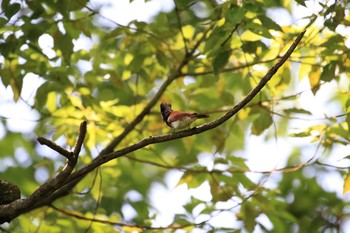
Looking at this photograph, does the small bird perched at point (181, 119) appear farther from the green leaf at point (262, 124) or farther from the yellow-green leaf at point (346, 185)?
the yellow-green leaf at point (346, 185)

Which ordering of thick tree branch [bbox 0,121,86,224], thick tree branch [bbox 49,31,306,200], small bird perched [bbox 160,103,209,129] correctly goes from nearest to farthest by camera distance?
1. thick tree branch [bbox 49,31,306,200]
2. thick tree branch [bbox 0,121,86,224]
3. small bird perched [bbox 160,103,209,129]

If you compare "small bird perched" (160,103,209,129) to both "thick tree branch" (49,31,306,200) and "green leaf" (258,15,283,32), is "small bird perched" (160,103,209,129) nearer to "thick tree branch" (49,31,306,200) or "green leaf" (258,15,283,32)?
"thick tree branch" (49,31,306,200)

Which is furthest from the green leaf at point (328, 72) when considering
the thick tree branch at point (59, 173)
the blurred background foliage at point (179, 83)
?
the thick tree branch at point (59, 173)

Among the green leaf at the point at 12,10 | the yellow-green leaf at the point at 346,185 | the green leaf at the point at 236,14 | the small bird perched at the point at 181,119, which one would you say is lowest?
the small bird perched at the point at 181,119

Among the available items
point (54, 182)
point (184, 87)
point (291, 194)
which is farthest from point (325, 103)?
point (54, 182)

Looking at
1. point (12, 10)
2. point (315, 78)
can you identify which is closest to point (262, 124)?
point (315, 78)

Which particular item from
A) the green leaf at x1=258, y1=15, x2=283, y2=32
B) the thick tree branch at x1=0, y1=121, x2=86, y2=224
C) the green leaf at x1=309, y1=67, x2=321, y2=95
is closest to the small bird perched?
the thick tree branch at x1=0, y1=121, x2=86, y2=224

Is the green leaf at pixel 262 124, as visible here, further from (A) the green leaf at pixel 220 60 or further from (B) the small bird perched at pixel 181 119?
(B) the small bird perched at pixel 181 119

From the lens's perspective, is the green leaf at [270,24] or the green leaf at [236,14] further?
the green leaf at [270,24]

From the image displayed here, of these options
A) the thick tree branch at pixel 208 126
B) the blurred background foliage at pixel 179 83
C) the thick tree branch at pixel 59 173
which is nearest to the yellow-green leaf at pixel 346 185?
the blurred background foliage at pixel 179 83

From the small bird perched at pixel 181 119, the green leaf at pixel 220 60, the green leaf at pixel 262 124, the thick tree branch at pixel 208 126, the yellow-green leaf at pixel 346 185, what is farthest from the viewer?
the green leaf at pixel 262 124

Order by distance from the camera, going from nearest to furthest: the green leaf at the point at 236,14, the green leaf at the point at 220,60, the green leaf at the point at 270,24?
the green leaf at the point at 236,14 → the green leaf at the point at 270,24 → the green leaf at the point at 220,60

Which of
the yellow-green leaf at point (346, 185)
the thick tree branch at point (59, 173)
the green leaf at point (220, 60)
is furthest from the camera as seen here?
the yellow-green leaf at point (346, 185)

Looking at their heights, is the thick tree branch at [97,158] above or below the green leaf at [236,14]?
below
